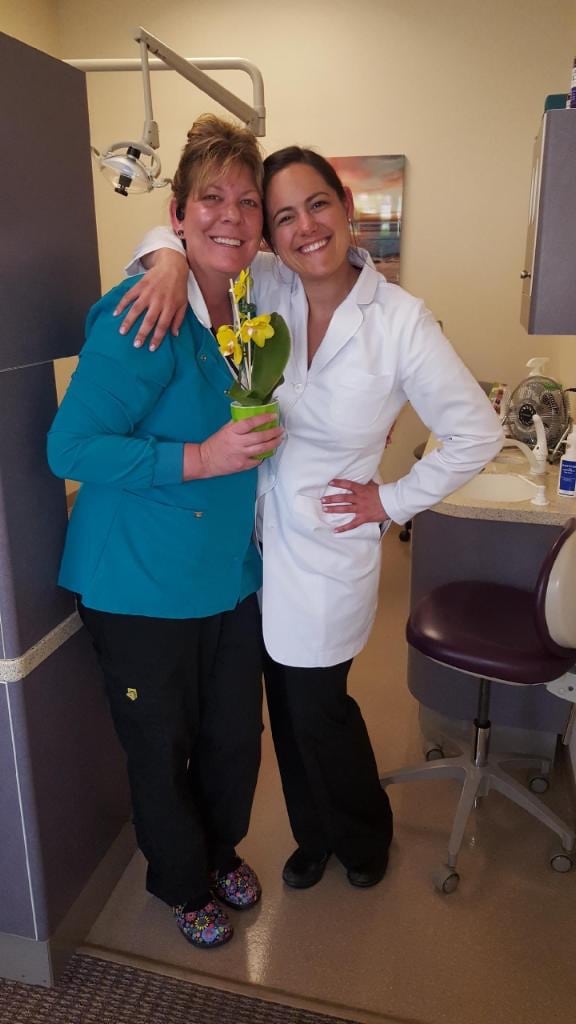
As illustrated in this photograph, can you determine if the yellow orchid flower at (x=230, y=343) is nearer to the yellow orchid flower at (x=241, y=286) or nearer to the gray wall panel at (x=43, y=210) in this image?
the yellow orchid flower at (x=241, y=286)

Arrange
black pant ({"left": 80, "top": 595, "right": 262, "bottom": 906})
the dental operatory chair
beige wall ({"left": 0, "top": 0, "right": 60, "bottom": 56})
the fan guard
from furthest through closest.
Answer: beige wall ({"left": 0, "top": 0, "right": 60, "bottom": 56}), the fan guard, the dental operatory chair, black pant ({"left": 80, "top": 595, "right": 262, "bottom": 906})

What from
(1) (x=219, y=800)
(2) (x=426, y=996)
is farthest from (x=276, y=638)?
(2) (x=426, y=996)

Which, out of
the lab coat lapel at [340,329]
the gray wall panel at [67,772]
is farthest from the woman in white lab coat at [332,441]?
the gray wall panel at [67,772]

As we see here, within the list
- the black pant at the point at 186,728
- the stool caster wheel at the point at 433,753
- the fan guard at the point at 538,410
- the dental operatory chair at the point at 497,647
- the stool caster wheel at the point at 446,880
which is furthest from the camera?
the fan guard at the point at 538,410

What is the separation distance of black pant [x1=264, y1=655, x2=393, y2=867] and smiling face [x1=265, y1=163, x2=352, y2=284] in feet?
2.67

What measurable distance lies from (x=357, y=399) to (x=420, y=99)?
3.45m

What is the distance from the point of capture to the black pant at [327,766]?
1.64m

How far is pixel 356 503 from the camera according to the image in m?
1.52

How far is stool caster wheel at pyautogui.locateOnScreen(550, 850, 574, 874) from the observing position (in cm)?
191

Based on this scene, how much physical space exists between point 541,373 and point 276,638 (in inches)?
76.4

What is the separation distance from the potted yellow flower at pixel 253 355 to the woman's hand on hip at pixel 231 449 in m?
0.02

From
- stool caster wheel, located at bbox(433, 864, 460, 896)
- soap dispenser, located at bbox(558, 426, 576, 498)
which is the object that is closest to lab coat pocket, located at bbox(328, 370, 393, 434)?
soap dispenser, located at bbox(558, 426, 576, 498)

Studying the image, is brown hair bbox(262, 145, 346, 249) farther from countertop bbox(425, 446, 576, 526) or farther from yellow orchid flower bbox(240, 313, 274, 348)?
countertop bbox(425, 446, 576, 526)

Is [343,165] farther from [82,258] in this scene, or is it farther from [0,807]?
[0,807]
